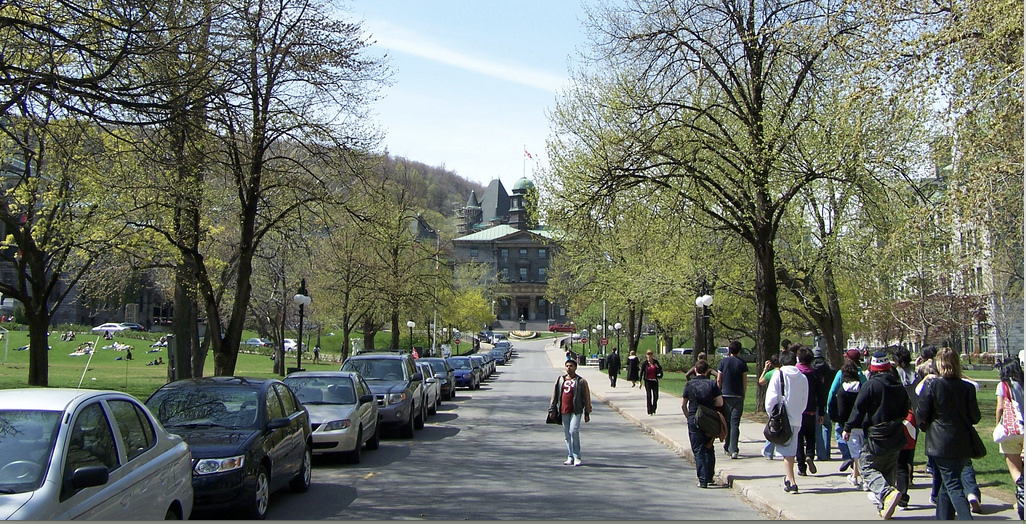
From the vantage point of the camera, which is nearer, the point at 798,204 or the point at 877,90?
the point at 877,90

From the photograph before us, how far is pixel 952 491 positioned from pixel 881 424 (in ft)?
4.00

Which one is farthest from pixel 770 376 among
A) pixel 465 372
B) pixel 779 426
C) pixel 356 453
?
pixel 465 372

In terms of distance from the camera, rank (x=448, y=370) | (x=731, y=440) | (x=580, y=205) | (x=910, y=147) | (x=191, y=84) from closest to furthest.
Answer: (x=191, y=84) < (x=731, y=440) < (x=580, y=205) < (x=910, y=147) < (x=448, y=370)

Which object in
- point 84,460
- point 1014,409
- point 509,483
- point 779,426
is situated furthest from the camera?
point 509,483

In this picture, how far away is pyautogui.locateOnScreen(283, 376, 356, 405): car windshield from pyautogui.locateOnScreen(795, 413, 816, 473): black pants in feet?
23.0

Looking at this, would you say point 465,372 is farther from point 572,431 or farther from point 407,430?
point 572,431

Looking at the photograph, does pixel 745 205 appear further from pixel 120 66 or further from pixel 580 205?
pixel 120 66

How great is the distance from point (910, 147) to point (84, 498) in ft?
73.5

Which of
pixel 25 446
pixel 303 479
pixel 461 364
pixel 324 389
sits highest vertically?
pixel 25 446

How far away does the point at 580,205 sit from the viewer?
19.4m

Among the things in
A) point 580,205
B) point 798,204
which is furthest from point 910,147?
point 580,205

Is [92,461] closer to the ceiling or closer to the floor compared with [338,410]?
closer to the ceiling

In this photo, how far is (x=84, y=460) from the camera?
5836mm

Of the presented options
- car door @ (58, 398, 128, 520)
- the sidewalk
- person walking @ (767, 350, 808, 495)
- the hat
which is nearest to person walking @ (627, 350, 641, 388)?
the sidewalk
